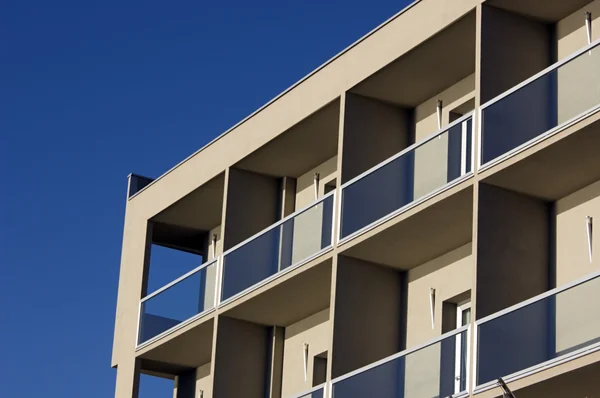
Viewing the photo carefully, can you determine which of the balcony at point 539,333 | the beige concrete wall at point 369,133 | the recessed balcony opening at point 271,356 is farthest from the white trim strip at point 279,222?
the balcony at point 539,333

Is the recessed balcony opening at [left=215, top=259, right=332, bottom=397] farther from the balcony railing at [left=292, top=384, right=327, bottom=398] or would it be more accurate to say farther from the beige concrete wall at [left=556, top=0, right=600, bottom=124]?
the beige concrete wall at [left=556, top=0, right=600, bottom=124]

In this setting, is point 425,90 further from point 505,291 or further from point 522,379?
point 522,379

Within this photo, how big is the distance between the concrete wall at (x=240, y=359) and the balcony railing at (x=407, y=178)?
14.2 feet

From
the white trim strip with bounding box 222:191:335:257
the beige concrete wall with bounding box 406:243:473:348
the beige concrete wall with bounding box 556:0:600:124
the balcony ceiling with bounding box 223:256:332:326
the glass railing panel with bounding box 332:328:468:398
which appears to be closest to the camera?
the beige concrete wall with bounding box 556:0:600:124

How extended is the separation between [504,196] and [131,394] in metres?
11.7

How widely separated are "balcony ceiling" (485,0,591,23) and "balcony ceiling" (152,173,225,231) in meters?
8.64

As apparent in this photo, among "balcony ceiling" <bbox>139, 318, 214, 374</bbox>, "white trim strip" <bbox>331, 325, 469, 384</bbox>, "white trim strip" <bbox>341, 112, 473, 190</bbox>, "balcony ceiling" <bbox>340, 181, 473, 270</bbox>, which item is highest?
"white trim strip" <bbox>341, 112, 473, 190</bbox>

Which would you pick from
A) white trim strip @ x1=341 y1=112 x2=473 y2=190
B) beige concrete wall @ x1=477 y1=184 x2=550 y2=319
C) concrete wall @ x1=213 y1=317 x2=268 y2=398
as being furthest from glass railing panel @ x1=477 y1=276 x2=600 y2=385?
concrete wall @ x1=213 y1=317 x2=268 y2=398

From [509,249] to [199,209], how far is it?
11289 mm

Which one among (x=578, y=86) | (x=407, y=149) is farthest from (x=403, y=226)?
(x=578, y=86)

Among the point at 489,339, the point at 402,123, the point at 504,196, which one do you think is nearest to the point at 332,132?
the point at 402,123

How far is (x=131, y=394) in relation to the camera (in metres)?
32.0

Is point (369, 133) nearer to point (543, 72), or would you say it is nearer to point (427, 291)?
point (427, 291)

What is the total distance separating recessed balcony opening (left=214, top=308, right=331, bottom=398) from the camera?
94.8ft
